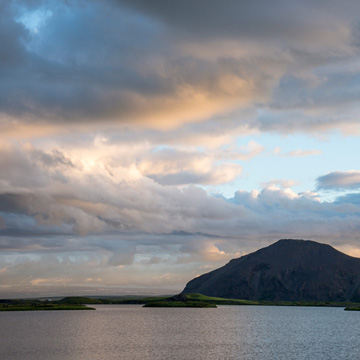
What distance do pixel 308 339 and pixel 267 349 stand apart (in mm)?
31934

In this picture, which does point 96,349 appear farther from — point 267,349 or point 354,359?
point 354,359

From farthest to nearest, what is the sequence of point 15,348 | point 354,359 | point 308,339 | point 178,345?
point 308,339 < point 178,345 < point 15,348 < point 354,359

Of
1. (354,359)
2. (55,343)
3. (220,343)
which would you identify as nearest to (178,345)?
(220,343)

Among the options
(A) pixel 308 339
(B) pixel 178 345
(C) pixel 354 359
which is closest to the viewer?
(C) pixel 354 359

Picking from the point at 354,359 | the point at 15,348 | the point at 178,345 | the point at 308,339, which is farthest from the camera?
the point at 308,339

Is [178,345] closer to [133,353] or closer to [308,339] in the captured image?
[133,353]

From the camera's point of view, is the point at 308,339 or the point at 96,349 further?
the point at 308,339

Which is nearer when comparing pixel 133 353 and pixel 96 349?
pixel 133 353

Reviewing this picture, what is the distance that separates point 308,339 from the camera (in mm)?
147875

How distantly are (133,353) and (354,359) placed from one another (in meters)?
44.4

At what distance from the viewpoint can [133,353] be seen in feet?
357

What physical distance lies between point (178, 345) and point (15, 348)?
37.1m

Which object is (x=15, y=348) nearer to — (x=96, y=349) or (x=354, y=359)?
(x=96, y=349)

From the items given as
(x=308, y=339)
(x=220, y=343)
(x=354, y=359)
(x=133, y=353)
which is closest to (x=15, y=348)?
(x=133, y=353)
